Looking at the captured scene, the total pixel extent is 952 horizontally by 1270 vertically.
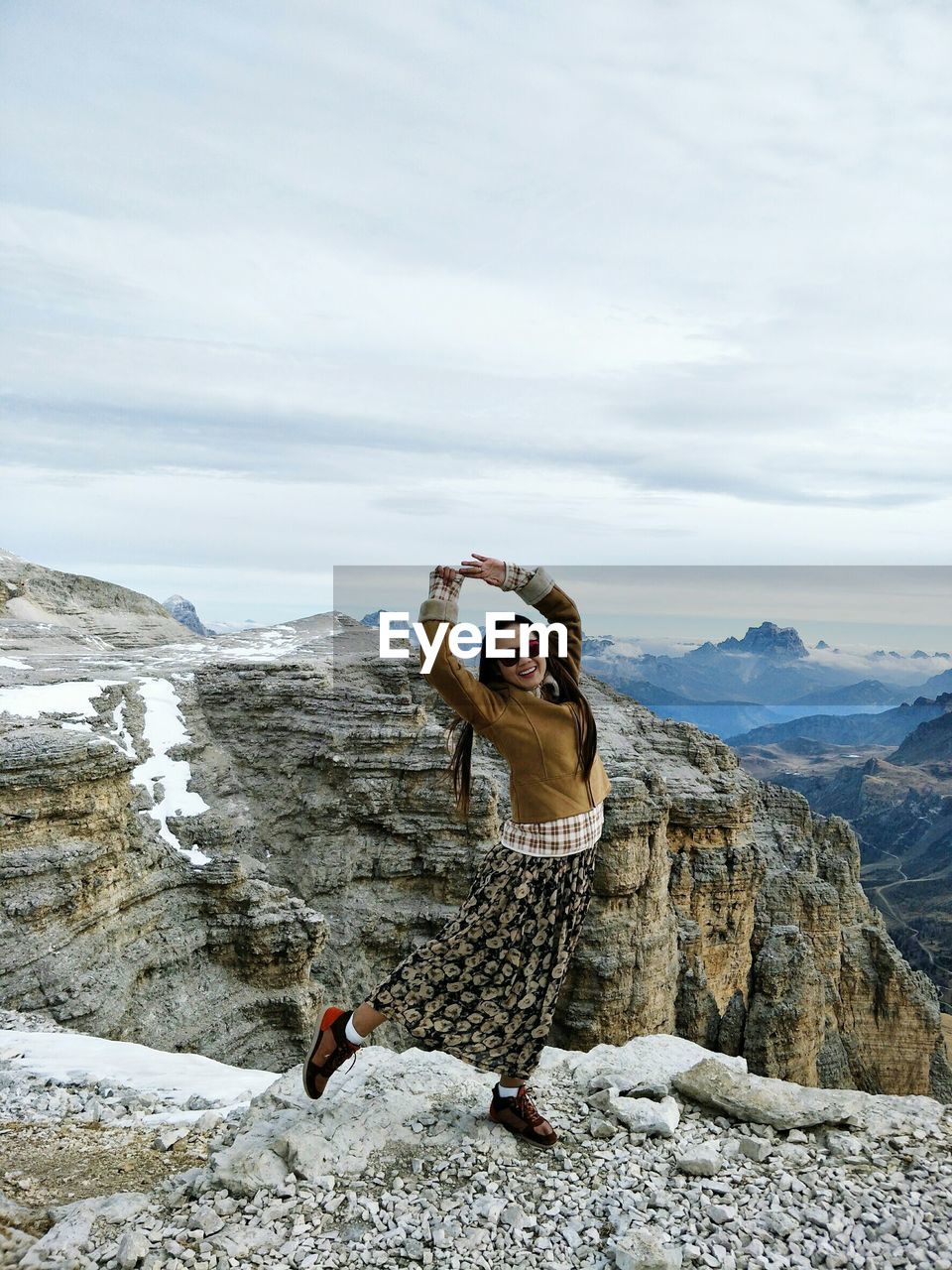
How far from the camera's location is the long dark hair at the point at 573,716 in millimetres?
5074

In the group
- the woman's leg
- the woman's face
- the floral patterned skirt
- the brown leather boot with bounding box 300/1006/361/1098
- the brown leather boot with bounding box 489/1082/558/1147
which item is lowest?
the brown leather boot with bounding box 489/1082/558/1147

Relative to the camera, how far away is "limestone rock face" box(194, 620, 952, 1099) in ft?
61.2

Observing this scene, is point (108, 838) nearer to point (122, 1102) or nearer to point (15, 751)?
point (15, 751)

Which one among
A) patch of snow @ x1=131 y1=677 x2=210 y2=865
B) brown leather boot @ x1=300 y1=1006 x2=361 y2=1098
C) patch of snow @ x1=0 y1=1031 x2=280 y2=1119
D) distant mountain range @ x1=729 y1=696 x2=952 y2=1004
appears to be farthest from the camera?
distant mountain range @ x1=729 y1=696 x2=952 y2=1004

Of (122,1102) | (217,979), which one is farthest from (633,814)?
(122,1102)

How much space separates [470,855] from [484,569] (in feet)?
48.3

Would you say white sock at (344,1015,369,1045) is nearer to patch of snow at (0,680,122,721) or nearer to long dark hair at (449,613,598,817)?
long dark hair at (449,613,598,817)

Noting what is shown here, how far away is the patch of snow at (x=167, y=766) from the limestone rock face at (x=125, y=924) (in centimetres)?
46

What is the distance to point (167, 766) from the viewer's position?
58.7 feet

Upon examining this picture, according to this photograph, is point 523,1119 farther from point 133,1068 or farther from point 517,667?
point 133,1068

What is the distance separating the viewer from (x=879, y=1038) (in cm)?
2709

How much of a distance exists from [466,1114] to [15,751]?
9600 millimetres

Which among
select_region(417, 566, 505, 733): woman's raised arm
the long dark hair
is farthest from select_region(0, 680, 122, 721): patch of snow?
select_region(417, 566, 505, 733): woman's raised arm

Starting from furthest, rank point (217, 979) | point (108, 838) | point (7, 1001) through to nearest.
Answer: point (217, 979) → point (108, 838) → point (7, 1001)
